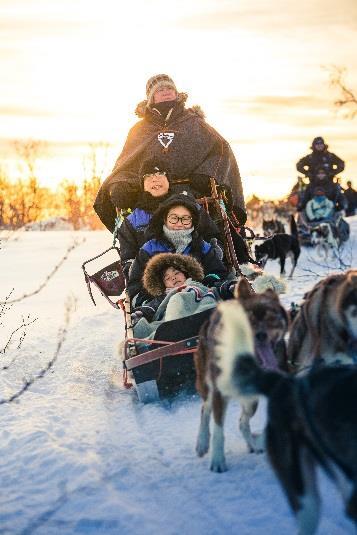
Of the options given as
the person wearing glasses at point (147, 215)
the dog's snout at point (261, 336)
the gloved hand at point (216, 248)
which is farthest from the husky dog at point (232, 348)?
the person wearing glasses at point (147, 215)

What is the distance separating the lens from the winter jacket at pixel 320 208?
14288 millimetres

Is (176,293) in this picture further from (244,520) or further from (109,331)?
(109,331)

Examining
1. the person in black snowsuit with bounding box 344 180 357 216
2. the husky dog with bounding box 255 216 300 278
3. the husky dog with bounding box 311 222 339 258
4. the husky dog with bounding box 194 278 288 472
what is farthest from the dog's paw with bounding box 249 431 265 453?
the person in black snowsuit with bounding box 344 180 357 216

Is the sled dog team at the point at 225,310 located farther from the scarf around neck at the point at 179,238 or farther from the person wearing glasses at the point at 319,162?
the person wearing glasses at the point at 319,162

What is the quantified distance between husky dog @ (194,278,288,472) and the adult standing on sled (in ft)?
11.8

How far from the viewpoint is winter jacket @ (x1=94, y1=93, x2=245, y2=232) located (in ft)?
21.2

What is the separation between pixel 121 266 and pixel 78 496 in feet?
10.3

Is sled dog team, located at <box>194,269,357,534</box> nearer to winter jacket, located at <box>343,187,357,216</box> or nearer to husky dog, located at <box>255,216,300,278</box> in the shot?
husky dog, located at <box>255,216,300,278</box>

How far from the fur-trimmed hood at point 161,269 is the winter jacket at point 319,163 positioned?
36.1 feet

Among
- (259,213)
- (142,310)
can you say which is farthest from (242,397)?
(259,213)

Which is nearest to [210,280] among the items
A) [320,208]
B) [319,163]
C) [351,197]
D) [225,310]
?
[225,310]

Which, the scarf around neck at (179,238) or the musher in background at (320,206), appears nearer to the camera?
the scarf around neck at (179,238)

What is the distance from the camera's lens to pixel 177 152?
255 inches

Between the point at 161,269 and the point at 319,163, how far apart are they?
37.0ft
